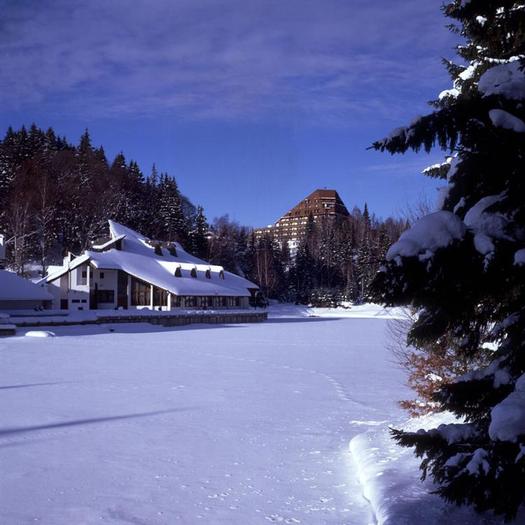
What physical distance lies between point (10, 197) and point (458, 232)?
65.7 meters

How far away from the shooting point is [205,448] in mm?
8273

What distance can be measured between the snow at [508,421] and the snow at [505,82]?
1.66 m

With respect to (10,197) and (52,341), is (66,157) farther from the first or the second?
(52,341)

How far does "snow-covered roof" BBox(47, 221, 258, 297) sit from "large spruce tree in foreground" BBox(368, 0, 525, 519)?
4712 centimetres

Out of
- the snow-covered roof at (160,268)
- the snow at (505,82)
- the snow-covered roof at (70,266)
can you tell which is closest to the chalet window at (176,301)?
the snow-covered roof at (160,268)

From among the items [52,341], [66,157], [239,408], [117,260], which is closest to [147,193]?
[66,157]

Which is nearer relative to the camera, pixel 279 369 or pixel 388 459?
pixel 388 459

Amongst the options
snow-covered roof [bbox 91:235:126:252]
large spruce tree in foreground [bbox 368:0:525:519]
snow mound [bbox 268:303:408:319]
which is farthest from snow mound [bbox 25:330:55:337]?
snow mound [bbox 268:303:408:319]

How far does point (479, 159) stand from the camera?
3061 millimetres

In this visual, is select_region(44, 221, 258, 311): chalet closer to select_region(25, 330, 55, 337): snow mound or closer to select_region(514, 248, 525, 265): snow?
select_region(25, 330, 55, 337): snow mound

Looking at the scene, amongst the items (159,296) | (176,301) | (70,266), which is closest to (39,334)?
(70,266)

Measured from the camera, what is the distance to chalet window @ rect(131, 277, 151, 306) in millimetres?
51406

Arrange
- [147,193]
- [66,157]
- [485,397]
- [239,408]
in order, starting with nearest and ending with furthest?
[485,397]
[239,408]
[66,157]
[147,193]

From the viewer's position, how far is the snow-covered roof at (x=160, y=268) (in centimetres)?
5032
